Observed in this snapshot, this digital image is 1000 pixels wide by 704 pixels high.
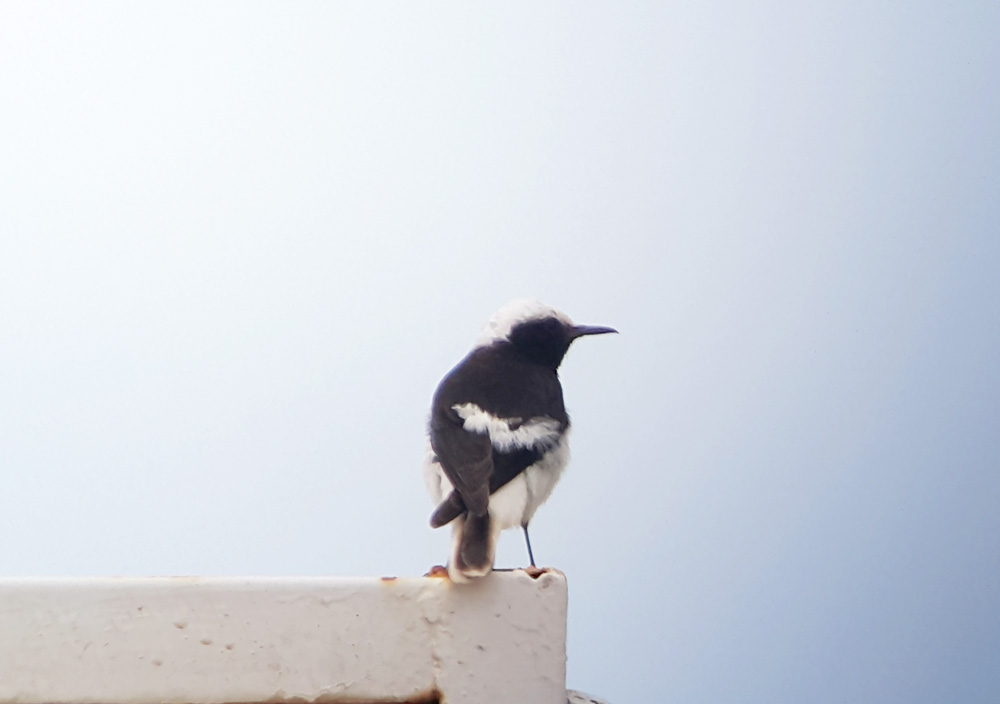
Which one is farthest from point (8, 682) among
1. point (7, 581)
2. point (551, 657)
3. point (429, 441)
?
point (429, 441)

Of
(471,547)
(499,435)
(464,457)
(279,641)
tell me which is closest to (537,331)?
(499,435)

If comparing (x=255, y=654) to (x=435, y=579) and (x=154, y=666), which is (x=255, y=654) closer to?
(x=154, y=666)

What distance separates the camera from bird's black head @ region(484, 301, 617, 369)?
13.8 feet

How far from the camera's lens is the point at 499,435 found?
3.43 meters

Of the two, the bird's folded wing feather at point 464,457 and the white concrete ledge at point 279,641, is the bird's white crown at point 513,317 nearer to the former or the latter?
the bird's folded wing feather at point 464,457

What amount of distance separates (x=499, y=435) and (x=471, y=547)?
2.76 feet

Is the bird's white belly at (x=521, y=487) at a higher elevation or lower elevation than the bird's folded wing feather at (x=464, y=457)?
lower

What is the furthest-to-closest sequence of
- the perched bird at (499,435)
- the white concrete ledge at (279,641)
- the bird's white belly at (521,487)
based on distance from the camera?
the bird's white belly at (521,487)
the perched bird at (499,435)
the white concrete ledge at (279,641)

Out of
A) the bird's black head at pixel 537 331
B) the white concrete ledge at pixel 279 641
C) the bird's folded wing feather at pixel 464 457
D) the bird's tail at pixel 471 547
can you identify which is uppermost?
the bird's black head at pixel 537 331

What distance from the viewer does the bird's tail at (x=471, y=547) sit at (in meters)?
2.47

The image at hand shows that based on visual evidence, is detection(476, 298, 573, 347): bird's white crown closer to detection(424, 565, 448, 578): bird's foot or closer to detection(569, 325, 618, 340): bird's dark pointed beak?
detection(569, 325, 618, 340): bird's dark pointed beak

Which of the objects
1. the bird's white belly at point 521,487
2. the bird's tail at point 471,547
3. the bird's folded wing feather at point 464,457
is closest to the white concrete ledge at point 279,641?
the bird's tail at point 471,547

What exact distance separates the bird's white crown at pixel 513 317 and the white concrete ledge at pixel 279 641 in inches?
75.1

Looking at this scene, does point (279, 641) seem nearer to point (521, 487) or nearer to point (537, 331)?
point (521, 487)
